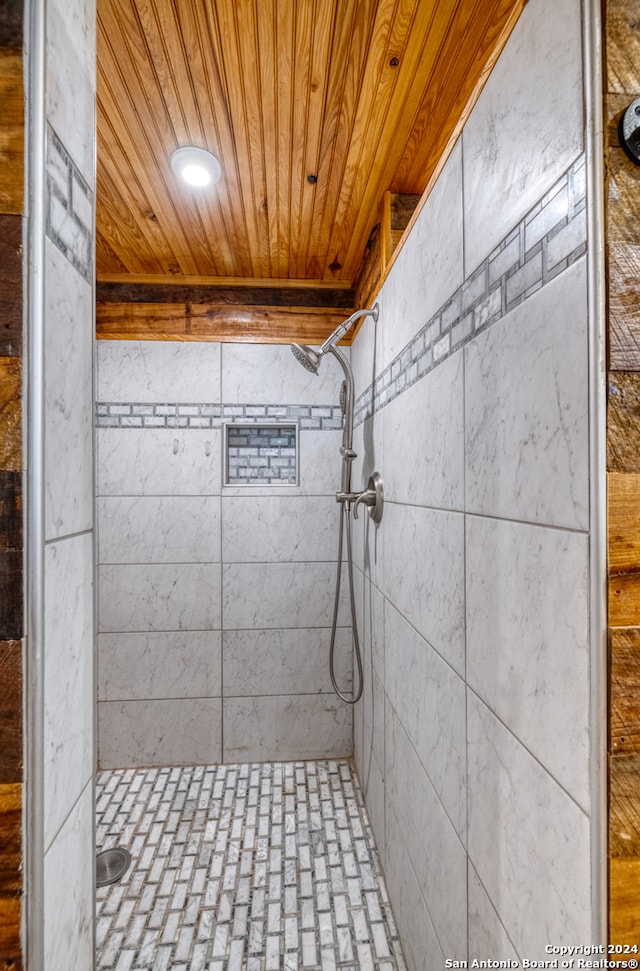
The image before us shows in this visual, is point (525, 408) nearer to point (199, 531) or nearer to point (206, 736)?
point (199, 531)

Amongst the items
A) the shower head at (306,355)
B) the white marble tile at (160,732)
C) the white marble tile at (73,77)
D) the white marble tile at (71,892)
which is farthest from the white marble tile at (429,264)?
the white marble tile at (160,732)

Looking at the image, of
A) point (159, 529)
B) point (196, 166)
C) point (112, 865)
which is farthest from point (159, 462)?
point (112, 865)

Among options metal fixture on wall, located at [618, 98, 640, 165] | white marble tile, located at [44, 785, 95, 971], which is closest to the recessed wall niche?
white marble tile, located at [44, 785, 95, 971]

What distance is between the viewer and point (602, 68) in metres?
0.53

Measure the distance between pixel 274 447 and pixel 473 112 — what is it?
5.73 ft

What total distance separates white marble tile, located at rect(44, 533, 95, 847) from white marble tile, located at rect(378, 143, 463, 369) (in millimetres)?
863

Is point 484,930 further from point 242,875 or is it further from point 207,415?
point 207,415

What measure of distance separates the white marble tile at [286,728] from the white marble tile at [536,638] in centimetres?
176

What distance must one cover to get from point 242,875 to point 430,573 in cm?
141

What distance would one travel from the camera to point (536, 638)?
66cm

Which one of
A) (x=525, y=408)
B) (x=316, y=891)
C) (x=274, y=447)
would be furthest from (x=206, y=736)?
(x=525, y=408)

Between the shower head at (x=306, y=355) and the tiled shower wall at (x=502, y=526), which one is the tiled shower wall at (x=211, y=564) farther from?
the tiled shower wall at (x=502, y=526)

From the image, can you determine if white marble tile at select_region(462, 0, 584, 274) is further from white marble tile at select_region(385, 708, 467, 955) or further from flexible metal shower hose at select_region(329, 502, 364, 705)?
flexible metal shower hose at select_region(329, 502, 364, 705)

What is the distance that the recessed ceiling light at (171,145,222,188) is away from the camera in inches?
59.8
